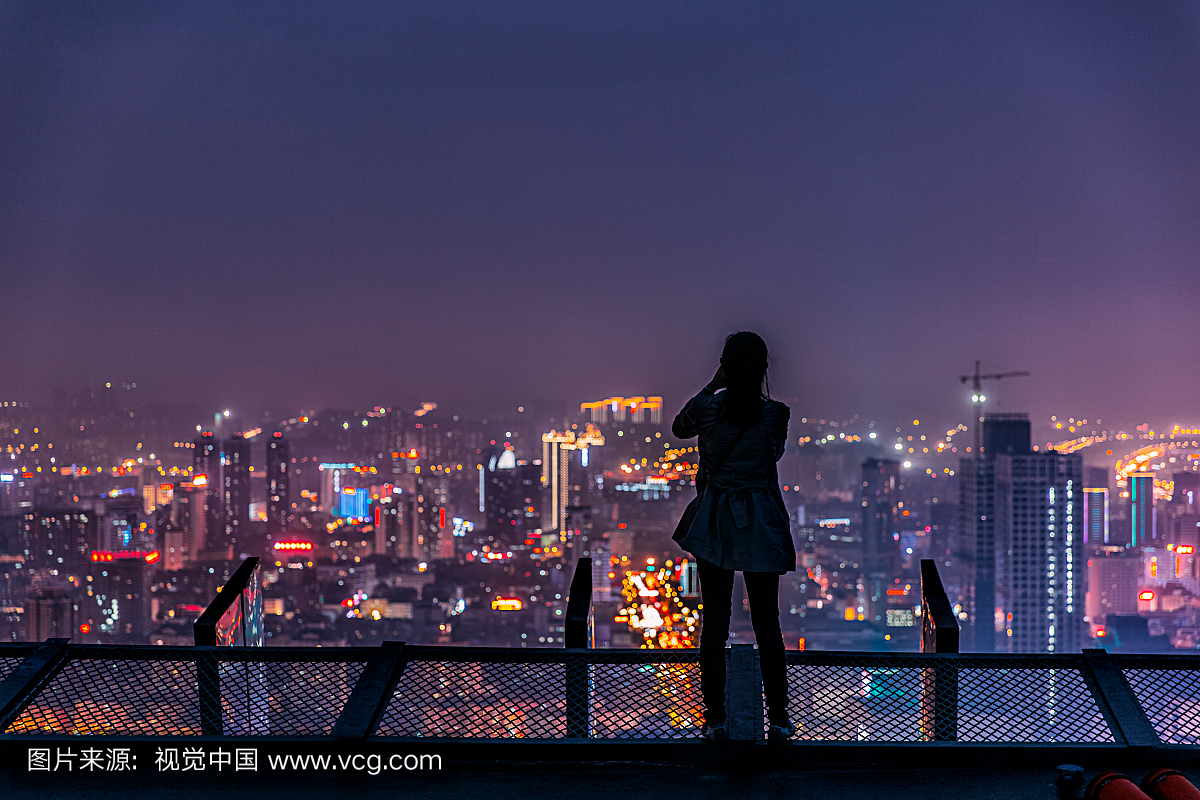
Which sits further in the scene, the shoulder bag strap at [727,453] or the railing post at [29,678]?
the railing post at [29,678]

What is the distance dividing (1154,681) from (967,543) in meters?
35.8

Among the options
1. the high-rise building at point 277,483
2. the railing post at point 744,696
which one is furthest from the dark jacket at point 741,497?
the high-rise building at point 277,483

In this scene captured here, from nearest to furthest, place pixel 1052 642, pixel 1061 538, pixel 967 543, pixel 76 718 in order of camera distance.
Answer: pixel 76 718, pixel 1052 642, pixel 1061 538, pixel 967 543

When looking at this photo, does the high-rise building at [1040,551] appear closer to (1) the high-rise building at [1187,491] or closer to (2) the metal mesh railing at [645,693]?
(1) the high-rise building at [1187,491]

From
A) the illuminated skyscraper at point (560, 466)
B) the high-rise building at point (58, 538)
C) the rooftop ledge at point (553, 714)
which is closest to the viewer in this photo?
the rooftop ledge at point (553, 714)

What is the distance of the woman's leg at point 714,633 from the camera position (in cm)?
249

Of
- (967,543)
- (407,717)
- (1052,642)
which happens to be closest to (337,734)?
(407,717)

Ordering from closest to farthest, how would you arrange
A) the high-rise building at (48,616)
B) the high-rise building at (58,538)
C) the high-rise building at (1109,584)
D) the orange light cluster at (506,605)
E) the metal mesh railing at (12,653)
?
the metal mesh railing at (12,653) < the high-rise building at (48,616) < the high-rise building at (58,538) < the orange light cluster at (506,605) < the high-rise building at (1109,584)

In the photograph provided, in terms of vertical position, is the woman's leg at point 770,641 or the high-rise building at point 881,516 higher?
the woman's leg at point 770,641

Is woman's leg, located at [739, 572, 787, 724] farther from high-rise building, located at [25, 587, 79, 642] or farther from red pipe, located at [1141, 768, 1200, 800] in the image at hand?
high-rise building, located at [25, 587, 79, 642]

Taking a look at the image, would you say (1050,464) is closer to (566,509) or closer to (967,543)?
(967,543)

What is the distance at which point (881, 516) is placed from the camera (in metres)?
37.0

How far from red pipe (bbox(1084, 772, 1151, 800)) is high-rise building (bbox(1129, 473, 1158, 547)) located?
1338 inches

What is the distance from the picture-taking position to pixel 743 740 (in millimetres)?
2387
